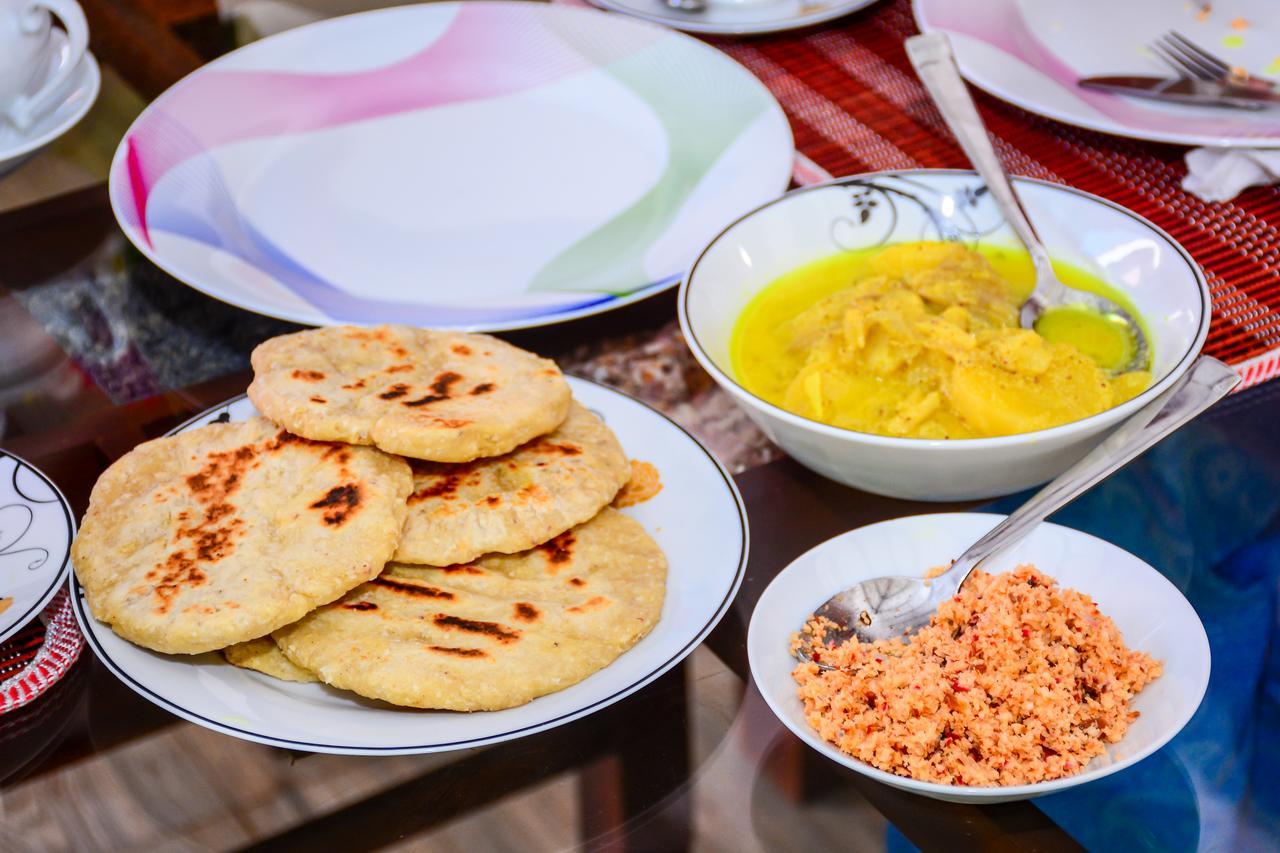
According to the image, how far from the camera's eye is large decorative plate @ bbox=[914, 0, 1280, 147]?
2.10 meters

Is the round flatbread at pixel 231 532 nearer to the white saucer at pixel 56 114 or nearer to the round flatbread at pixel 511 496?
the round flatbread at pixel 511 496

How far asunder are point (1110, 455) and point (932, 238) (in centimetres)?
57

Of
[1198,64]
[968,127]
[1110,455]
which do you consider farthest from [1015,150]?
A: [1110,455]

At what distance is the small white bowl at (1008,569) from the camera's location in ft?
3.79

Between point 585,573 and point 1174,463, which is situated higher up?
point 585,573

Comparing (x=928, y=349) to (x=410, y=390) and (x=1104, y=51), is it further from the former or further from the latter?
(x=1104, y=51)

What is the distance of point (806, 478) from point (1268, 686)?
1.85ft

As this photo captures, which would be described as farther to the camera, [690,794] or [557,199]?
[557,199]

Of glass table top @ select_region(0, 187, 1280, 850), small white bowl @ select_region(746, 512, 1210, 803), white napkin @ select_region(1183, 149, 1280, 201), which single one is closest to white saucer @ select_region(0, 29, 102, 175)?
glass table top @ select_region(0, 187, 1280, 850)

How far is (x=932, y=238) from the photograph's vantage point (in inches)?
73.4

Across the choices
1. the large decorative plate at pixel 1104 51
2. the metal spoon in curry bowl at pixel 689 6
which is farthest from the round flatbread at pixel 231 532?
the metal spoon in curry bowl at pixel 689 6

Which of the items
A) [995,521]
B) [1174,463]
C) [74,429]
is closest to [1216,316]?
[1174,463]

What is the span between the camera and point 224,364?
6.10 feet

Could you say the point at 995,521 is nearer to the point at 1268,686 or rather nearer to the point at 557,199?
the point at 1268,686
